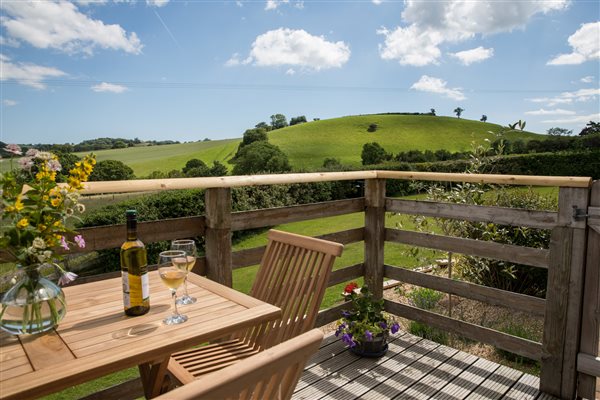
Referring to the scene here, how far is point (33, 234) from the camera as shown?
1114 millimetres

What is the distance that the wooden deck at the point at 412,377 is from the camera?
97.0 inches

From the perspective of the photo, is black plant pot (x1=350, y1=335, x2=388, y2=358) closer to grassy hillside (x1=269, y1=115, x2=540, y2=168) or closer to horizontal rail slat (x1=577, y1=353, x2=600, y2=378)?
horizontal rail slat (x1=577, y1=353, x2=600, y2=378)

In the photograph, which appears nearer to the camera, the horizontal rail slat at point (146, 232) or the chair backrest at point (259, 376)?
the chair backrest at point (259, 376)

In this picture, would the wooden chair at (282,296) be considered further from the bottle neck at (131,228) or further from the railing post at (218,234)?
the bottle neck at (131,228)

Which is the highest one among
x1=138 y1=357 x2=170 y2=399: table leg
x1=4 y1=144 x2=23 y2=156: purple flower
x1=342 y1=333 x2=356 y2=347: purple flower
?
x1=4 y1=144 x2=23 y2=156: purple flower

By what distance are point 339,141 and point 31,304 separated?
132ft

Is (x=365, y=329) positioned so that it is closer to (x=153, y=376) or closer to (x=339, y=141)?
(x=153, y=376)

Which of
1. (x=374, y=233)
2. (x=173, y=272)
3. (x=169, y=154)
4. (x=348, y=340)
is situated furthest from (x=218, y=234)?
(x=169, y=154)

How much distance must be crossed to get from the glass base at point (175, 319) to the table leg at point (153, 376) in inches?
9.8

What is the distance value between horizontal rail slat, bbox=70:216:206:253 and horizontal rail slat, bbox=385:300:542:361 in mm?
1857

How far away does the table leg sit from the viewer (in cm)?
147

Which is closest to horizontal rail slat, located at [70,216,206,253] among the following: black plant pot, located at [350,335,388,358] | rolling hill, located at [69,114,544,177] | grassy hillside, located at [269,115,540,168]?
black plant pot, located at [350,335,388,358]

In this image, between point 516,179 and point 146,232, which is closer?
point 146,232

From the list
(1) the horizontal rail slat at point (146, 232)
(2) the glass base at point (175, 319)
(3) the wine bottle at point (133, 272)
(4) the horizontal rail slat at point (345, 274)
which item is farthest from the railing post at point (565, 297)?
(3) the wine bottle at point (133, 272)
